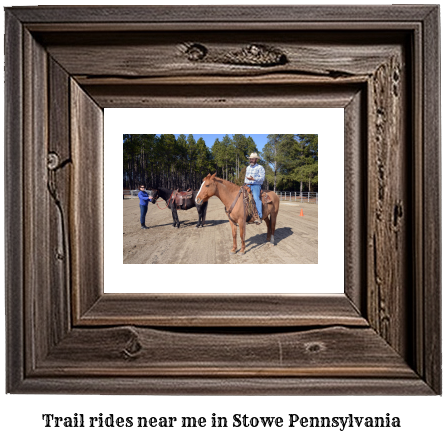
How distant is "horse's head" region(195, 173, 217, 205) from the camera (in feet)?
4.86

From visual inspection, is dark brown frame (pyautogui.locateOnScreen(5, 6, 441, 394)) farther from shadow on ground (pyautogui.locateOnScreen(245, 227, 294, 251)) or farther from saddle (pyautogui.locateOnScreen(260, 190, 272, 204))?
saddle (pyautogui.locateOnScreen(260, 190, 272, 204))

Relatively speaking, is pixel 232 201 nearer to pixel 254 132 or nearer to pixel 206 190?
pixel 206 190

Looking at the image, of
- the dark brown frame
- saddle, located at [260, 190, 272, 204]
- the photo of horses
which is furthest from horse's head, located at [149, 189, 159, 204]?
saddle, located at [260, 190, 272, 204]

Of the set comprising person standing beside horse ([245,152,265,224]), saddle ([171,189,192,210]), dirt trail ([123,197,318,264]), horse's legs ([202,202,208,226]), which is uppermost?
person standing beside horse ([245,152,265,224])

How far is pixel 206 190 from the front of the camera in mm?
1494

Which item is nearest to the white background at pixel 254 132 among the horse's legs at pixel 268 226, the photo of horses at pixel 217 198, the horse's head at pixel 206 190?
the photo of horses at pixel 217 198

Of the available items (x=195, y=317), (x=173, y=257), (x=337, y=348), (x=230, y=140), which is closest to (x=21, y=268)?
(x=173, y=257)

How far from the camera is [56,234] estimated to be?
53.0 inches

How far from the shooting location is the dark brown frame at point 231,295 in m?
1.29

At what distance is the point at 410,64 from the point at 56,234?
1.89m

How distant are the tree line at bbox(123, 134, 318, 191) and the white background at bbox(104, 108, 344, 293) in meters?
0.04

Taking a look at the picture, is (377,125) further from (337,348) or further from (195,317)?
(195,317)

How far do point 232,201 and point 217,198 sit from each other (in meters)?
0.09

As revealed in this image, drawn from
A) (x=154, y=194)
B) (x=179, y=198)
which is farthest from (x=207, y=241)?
(x=154, y=194)
